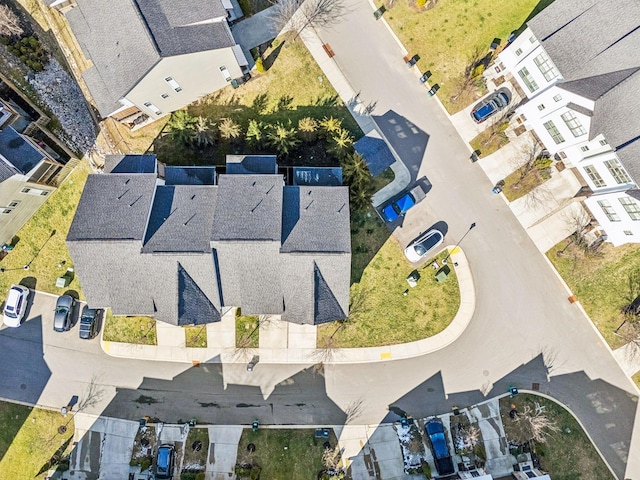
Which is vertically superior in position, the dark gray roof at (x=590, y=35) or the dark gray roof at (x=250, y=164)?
the dark gray roof at (x=250, y=164)

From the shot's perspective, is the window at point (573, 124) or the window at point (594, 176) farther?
the window at point (594, 176)

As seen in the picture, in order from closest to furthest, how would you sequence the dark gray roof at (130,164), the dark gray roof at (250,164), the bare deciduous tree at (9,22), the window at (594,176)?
1. the dark gray roof at (250,164)
2. the dark gray roof at (130,164)
3. the window at (594,176)
4. the bare deciduous tree at (9,22)

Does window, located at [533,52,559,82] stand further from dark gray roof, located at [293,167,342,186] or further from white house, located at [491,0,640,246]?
dark gray roof, located at [293,167,342,186]

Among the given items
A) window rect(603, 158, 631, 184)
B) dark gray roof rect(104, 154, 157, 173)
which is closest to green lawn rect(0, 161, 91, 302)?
dark gray roof rect(104, 154, 157, 173)

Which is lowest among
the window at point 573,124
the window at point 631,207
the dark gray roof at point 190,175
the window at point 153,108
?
the window at point 631,207

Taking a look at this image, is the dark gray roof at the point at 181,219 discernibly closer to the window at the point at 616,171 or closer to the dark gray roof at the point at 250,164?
the dark gray roof at the point at 250,164

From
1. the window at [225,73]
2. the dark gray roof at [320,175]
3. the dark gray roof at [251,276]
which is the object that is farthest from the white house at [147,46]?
the dark gray roof at [251,276]

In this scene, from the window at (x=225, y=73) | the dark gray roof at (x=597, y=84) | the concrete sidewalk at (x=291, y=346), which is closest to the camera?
the dark gray roof at (x=597, y=84)

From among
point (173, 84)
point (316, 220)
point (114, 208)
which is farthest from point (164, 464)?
point (173, 84)
